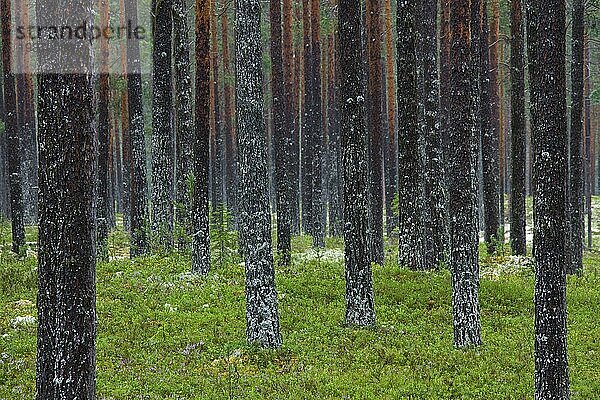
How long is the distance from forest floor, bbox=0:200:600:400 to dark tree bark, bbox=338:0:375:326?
1.75ft

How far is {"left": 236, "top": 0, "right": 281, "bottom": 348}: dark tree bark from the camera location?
33.9 ft

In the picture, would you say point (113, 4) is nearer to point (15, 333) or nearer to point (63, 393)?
point (15, 333)

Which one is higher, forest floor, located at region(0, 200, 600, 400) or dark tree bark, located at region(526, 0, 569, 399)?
dark tree bark, located at region(526, 0, 569, 399)

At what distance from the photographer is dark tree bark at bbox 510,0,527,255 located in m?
20.0

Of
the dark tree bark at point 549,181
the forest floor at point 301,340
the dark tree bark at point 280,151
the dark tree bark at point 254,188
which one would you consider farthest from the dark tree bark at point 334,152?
the dark tree bark at point 549,181

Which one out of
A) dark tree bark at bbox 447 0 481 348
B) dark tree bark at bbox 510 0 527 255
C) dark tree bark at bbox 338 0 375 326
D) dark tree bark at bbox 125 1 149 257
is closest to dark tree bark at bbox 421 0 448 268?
dark tree bark at bbox 510 0 527 255

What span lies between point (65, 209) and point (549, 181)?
508 centimetres

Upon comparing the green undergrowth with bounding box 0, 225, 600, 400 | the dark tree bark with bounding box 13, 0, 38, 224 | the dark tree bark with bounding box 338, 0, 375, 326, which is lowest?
the green undergrowth with bounding box 0, 225, 600, 400

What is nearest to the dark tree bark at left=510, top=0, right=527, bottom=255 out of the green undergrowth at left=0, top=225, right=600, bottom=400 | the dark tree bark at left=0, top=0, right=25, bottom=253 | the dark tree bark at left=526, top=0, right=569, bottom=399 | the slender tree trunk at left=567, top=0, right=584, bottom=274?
the slender tree trunk at left=567, top=0, right=584, bottom=274

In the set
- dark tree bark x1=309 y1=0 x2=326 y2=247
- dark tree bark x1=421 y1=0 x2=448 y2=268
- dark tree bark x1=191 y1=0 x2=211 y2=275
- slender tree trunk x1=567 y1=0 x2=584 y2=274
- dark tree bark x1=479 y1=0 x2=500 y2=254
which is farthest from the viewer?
dark tree bark x1=309 y1=0 x2=326 y2=247

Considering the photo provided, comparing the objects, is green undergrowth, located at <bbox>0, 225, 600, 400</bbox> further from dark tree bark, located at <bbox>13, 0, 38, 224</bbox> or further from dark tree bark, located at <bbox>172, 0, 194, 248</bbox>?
dark tree bark, located at <bbox>13, 0, 38, 224</bbox>

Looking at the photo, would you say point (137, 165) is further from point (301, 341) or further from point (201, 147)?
point (301, 341)

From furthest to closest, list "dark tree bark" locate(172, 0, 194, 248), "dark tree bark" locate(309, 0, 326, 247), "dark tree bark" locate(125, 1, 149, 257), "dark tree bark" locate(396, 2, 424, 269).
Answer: "dark tree bark" locate(309, 0, 326, 247)
"dark tree bark" locate(125, 1, 149, 257)
"dark tree bark" locate(172, 0, 194, 248)
"dark tree bark" locate(396, 2, 424, 269)

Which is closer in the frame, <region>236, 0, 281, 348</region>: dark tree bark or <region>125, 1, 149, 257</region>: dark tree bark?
<region>236, 0, 281, 348</region>: dark tree bark
